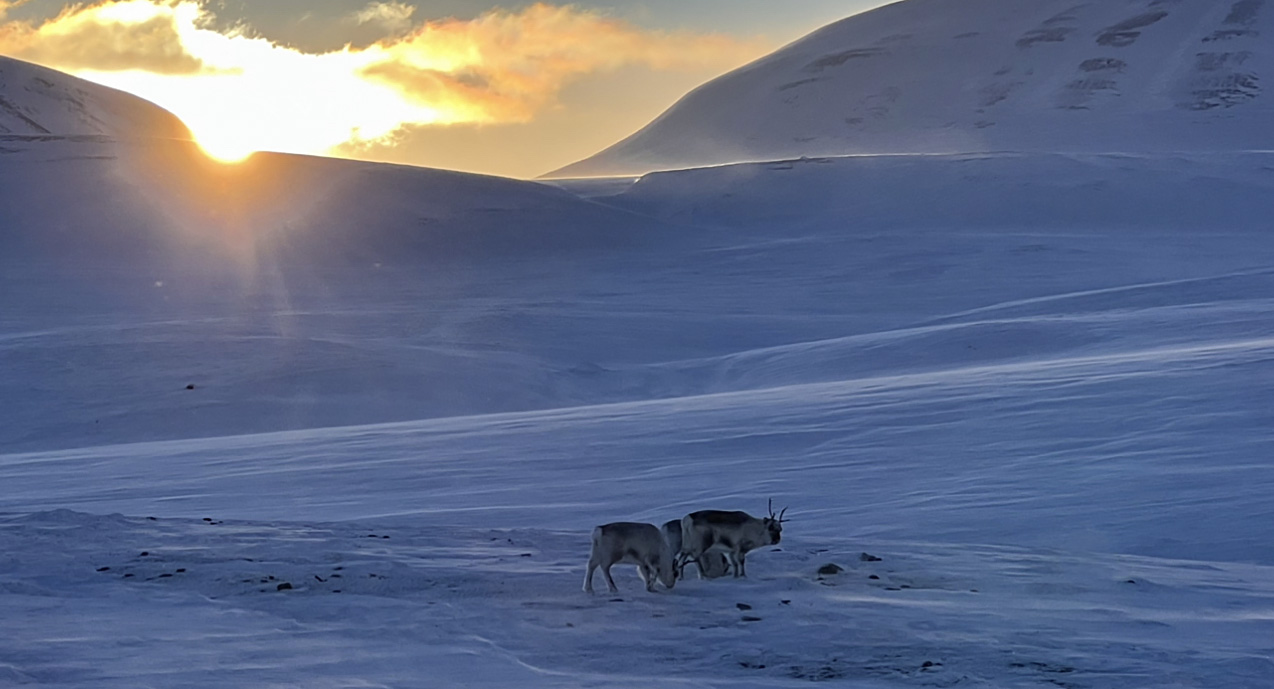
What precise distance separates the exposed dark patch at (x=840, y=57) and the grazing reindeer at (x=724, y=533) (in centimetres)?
13041

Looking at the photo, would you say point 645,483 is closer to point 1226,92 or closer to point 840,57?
point 1226,92

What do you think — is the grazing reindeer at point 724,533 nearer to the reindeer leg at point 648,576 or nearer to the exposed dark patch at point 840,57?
the reindeer leg at point 648,576

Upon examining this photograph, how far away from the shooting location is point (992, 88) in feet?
393

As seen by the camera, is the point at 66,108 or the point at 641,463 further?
the point at 66,108

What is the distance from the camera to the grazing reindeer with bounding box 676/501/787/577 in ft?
26.3

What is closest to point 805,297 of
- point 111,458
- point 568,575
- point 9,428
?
point 9,428

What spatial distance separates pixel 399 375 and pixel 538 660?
2409 cm

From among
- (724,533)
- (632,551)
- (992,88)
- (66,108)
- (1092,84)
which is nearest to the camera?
(632,551)

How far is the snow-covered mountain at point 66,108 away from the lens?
97.5 metres

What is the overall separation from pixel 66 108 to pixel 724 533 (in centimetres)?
10838

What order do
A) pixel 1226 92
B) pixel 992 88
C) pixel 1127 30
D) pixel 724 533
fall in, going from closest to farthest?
pixel 724 533, pixel 1226 92, pixel 992 88, pixel 1127 30

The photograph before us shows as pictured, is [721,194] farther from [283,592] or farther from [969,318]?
[283,592]

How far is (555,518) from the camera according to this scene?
40.5ft

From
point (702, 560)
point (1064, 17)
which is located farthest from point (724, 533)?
point (1064, 17)
